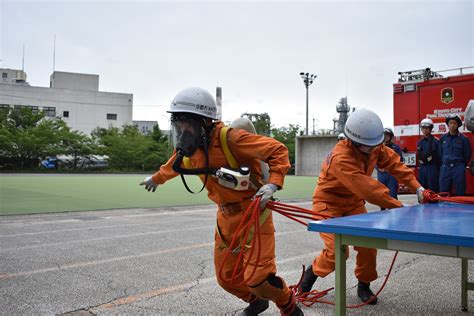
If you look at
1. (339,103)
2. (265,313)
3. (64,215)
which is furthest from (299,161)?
(265,313)

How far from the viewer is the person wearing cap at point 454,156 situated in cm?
794

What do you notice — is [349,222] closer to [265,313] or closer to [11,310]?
[265,313]

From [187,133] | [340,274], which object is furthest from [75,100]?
[340,274]

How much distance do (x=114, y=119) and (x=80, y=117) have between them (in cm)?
453

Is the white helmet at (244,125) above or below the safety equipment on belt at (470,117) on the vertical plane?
below

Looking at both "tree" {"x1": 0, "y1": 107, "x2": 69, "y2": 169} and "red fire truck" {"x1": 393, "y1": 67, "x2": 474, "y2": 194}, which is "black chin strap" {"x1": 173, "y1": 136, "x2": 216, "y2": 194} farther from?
"tree" {"x1": 0, "y1": 107, "x2": 69, "y2": 169}

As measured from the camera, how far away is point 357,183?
3.76m

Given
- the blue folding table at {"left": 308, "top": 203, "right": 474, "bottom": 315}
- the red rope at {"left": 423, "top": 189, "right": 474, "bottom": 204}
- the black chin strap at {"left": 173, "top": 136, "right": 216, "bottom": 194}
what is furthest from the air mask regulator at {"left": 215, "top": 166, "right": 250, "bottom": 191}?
the red rope at {"left": 423, "top": 189, "right": 474, "bottom": 204}

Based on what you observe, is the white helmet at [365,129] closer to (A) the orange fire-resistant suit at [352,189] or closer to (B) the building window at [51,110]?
(A) the orange fire-resistant suit at [352,189]

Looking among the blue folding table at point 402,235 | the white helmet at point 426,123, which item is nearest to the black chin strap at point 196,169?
the blue folding table at point 402,235

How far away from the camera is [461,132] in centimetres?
834

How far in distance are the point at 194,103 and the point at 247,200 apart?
826 millimetres

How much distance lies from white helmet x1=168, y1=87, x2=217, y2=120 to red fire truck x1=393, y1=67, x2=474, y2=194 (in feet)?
21.2

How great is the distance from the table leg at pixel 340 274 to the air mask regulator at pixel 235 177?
2.77 feet
